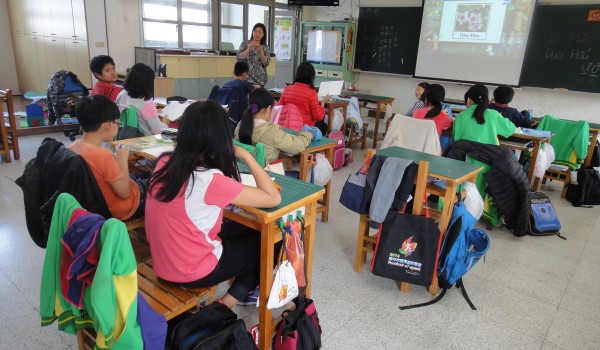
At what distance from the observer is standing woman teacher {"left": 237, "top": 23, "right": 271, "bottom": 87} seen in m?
5.10

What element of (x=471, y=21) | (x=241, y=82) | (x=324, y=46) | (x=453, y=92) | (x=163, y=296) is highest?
(x=471, y=21)

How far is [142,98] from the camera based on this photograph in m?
3.02

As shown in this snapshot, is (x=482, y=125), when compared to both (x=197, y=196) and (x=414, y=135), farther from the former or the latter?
(x=197, y=196)

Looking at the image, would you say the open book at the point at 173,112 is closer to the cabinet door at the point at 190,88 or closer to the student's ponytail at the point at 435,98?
the student's ponytail at the point at 435,98

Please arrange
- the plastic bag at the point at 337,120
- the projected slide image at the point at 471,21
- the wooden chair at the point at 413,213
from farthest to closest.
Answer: the projected slide image at the point at 471,21 → the plastic bag at the point at 337,120 → the wooden chair at the point at 413,213

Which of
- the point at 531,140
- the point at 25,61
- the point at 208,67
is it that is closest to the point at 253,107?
the point at 531,140

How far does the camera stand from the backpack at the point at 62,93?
16.0 feet

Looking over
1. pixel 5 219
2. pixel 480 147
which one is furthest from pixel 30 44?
pixel 480 147

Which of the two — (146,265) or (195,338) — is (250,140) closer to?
(146,265)

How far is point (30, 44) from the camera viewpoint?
7871 millimetres

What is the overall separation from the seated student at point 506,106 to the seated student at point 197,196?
3.18 metres

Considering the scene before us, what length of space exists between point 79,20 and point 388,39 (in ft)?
17.3

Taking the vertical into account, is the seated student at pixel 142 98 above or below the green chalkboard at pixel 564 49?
below

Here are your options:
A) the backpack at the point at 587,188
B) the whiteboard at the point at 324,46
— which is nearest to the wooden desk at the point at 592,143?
the backpack at the point at 587,188
